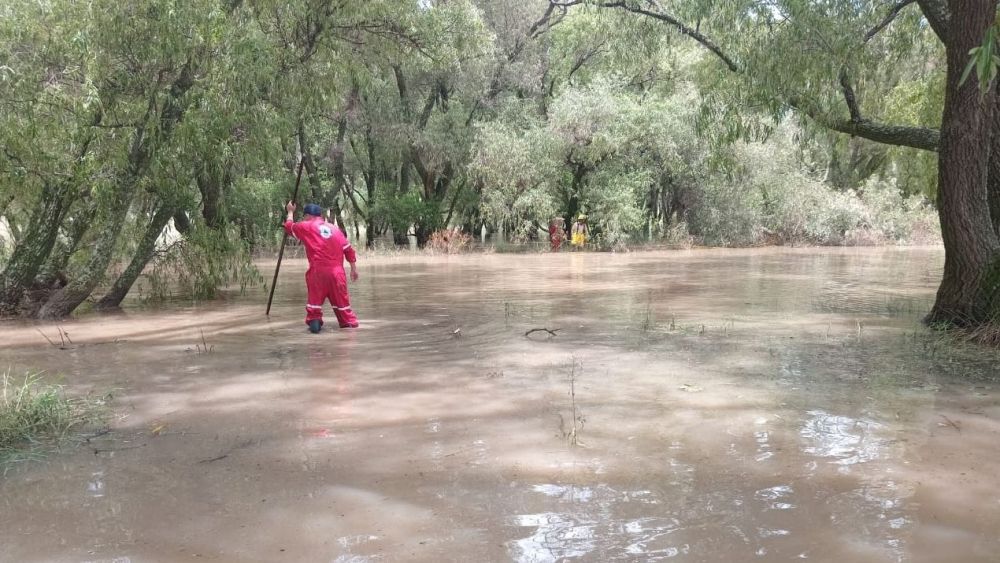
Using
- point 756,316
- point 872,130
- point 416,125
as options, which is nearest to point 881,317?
point 756,316

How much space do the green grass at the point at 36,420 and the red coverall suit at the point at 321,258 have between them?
3981mm

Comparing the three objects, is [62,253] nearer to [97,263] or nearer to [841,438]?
[97,263]

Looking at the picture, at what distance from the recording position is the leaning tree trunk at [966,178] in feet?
29.7

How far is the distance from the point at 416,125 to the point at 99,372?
21.9 m

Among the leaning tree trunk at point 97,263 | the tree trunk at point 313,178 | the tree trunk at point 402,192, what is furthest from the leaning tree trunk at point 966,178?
the tree trunk at point 402,192

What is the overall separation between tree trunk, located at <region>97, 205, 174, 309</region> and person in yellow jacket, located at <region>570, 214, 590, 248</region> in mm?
19312

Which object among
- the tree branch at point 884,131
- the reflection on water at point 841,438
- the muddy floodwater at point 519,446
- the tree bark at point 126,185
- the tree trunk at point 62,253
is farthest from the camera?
the tree trunk at point 62,253

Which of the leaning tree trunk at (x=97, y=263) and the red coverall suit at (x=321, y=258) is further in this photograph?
the leaning tree trunk at (x=97, y=263)

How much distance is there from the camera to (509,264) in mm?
23828

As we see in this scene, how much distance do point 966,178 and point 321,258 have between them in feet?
26.4

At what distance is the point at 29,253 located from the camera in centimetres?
1208

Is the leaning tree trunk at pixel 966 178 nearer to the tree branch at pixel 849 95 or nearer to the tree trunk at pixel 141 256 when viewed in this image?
the tree branch at pixel 849 95

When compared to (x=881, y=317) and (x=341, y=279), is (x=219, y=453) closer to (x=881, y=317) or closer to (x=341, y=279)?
(x=341, y=279)

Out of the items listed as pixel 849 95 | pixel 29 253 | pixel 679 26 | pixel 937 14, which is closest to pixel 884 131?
pixel 849 95
